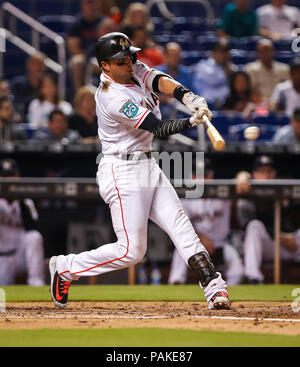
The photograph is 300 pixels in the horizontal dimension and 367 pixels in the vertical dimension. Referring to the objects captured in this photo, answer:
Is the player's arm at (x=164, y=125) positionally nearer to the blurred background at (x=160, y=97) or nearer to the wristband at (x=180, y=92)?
the wristband at (x=180, y=92)

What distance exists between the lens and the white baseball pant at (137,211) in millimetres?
4820

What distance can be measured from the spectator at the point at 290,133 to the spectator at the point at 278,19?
128 inches

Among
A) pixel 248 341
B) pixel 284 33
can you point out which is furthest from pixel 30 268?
pixel 284 33

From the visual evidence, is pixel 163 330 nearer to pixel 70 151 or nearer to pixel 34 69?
pixel 70 151

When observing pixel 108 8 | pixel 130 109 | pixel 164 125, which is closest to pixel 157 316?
pixel 164 125

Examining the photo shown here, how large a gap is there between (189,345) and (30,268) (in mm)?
4266

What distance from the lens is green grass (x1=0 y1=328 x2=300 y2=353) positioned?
3.55 m

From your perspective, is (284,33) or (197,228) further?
(284,33)

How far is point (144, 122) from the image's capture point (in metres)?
4.61

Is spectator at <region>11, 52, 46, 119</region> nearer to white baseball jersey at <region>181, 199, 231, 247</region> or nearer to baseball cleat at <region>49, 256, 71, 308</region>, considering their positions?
white baseball jersey at <region>181, 199, 231, 247</region>

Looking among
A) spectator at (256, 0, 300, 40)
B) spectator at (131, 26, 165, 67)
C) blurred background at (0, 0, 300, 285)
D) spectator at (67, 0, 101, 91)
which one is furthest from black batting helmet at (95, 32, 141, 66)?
spectator at (256, 0, 300, 40)

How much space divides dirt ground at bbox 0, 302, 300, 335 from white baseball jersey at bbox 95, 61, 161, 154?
3.51 ft

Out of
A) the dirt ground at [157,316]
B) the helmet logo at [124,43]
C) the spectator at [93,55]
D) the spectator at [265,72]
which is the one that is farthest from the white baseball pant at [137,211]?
the spectator at [265,72]

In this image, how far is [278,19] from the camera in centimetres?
1155
